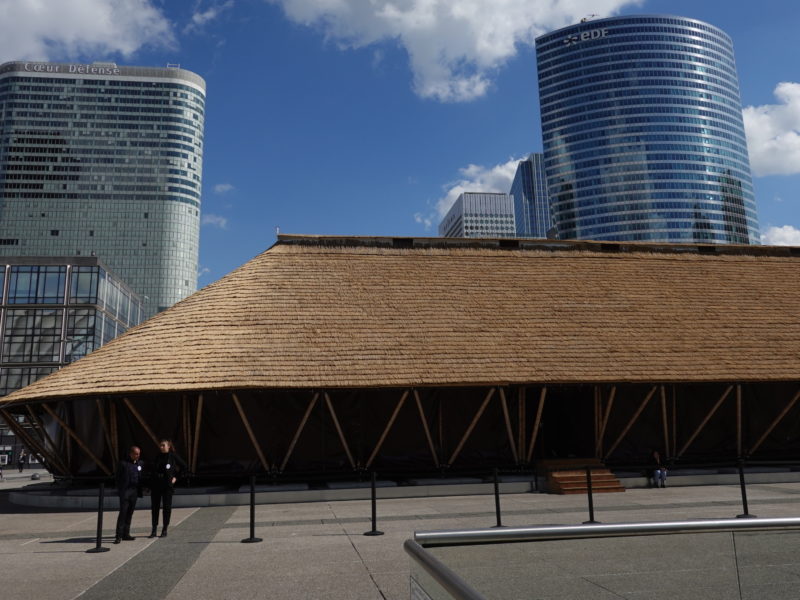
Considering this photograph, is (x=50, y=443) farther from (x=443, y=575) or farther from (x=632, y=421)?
(x=443, y=575)

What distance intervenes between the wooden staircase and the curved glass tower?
399 feet

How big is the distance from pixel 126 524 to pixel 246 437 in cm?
681

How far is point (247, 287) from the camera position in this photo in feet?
62.9

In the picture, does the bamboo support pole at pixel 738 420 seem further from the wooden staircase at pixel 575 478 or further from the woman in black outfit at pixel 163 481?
the woman in black outfit at pixel 163 481

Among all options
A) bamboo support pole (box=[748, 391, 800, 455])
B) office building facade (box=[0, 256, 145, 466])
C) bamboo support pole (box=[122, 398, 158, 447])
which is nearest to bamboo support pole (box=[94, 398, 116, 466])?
bamboo support pole (box=[122, 398, 158, 447])

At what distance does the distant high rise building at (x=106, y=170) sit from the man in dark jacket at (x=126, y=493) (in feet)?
406

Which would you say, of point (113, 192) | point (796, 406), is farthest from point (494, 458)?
point (113, 192)

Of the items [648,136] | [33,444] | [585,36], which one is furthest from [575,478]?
[585,36]

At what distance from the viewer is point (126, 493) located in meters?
10.2

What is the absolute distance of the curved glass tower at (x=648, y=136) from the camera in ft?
428

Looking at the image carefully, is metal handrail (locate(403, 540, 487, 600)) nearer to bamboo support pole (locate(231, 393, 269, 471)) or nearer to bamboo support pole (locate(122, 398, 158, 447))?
bamboo support pole (locate(231, 393, 269, 471))

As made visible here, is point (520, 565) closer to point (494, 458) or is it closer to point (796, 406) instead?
point (494, 458)

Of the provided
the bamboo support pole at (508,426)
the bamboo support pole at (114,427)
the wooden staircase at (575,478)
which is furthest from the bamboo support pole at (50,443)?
the wooden staircase at (575,478)

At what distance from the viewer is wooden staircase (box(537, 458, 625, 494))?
15.6 metres
